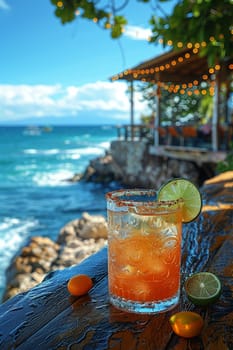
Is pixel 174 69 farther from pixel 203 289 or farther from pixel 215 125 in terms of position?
pixel 203 289

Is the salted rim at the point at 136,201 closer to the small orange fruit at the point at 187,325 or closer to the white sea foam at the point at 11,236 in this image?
the small orange fruit at the point at 187,325

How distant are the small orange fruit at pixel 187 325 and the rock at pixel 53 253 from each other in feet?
16.4

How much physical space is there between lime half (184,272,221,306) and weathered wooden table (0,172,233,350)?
0.02m

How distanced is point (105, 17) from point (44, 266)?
4620 millimetres

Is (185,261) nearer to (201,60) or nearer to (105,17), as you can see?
(105,17)

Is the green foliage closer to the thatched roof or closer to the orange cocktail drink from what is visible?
the orange cocktail drink

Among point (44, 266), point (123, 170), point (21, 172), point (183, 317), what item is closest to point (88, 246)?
point (44, 266)

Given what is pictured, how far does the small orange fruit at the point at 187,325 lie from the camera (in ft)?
2.46

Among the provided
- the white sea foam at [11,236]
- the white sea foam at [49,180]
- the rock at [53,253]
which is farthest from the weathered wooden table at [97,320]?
the white sea foam at [49,180]

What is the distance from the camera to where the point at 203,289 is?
0.89 metres

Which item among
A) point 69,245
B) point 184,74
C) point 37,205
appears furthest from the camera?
point 37,205

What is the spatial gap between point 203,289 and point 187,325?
155 mm

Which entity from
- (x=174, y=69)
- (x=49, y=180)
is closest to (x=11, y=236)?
(x=174, y=69)

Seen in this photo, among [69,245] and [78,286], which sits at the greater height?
[78,286]
